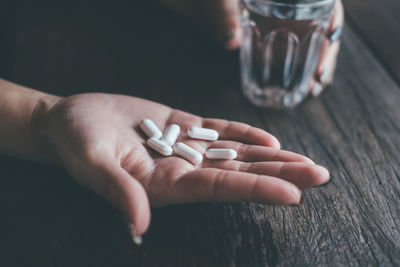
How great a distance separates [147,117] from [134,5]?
1.26 meters

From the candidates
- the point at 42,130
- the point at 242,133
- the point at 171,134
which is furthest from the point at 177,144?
the point at 42,130

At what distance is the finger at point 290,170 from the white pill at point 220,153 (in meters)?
0.02

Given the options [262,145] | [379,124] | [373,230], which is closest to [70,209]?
[262,145]

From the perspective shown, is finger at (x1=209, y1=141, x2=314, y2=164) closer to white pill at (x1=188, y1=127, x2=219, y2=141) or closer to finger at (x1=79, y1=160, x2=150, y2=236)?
white pill at (x1=188, y1=127, x2=219, y2=141)

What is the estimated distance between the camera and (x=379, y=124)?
1499 millimetres

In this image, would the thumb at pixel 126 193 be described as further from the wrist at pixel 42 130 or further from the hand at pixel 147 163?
the wrist at pixel 42 130

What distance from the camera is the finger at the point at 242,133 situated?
118 cm

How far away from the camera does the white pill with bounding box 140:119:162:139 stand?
1.22m

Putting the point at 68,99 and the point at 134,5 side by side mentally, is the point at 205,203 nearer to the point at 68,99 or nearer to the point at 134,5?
the point at 68,99

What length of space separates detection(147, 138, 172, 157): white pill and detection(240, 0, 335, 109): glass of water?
0.61m

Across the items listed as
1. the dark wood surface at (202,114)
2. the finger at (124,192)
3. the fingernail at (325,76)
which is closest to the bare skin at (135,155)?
the finger at (124,192)

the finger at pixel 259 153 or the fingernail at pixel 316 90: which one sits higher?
the finger at pixel 259 153

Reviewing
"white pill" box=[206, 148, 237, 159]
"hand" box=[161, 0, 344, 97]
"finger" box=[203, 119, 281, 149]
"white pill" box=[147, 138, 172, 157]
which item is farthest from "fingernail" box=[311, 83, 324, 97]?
"white pill" box=[147, 138, 172, 157]

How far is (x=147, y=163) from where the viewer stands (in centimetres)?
111
